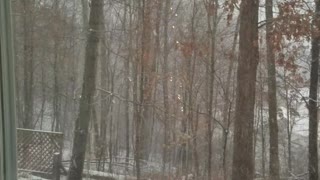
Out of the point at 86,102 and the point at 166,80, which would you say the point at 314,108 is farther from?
the point at 86,102

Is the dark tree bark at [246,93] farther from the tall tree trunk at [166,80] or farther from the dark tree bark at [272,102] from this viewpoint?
the tall tree trunk at [166,80]

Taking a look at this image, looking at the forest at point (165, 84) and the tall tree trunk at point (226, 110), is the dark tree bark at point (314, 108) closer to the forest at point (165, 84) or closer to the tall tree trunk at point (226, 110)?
the forest at point (165, 84)

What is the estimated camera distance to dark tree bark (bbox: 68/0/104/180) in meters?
1.13

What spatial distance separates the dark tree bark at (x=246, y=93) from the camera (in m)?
1.13

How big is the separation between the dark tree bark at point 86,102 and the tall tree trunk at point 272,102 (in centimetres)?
Answer: 53

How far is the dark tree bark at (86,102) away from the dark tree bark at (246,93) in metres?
0.47

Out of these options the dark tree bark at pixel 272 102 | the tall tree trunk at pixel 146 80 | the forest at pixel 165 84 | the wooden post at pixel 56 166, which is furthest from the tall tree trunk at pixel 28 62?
the dark tree bark at pixel 272 102

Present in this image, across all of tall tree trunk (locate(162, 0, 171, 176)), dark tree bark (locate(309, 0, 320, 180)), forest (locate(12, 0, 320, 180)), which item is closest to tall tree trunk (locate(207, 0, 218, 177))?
forest (locate(12, 0, 320, 180))

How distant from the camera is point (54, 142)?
3.66 ft

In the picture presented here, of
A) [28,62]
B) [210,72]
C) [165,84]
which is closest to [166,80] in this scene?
[165,84]

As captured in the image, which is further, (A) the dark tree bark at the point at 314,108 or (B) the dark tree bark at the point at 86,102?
(B) the dark tree bark at the point at 86,102

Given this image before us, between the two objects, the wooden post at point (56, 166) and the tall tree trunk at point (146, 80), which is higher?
the tall tree trunk at point (146, 80)

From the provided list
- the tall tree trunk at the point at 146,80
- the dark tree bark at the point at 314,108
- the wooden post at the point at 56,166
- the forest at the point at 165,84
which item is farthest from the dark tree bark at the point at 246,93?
the wooden post at the point at 56,166

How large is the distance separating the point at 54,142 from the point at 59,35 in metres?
0.34
